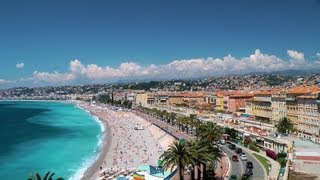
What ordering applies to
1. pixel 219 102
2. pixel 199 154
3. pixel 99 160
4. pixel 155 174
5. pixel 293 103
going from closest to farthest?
pixel 199 154
pixel 155 174
pixel 99 160
pixel 293 103
pixel 219 102

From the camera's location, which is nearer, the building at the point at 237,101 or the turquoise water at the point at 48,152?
the turquoise water at the point at 48,152

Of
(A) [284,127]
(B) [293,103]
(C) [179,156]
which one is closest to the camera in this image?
(C) [179,156]

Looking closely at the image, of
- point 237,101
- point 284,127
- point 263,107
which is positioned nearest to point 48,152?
A: point 284,127

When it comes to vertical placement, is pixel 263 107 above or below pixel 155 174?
above

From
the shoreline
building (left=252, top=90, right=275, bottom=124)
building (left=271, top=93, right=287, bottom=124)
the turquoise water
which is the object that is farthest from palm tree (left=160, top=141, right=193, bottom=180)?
building (left=252, top=90, right=275, bottom=124)

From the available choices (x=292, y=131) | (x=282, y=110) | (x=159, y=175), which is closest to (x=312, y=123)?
(x=292, y=131)

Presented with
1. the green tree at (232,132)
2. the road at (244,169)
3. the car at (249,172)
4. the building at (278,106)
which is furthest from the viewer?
the building at (278,106)

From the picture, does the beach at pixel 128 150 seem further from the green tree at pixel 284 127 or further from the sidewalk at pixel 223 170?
the green tree at pixel 284 127

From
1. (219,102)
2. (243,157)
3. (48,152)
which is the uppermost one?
(219,102)

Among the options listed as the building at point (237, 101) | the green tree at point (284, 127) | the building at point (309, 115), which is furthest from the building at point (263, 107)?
the building at point (237, 101)

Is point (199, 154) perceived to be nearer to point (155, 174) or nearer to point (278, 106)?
point (155, 174)
